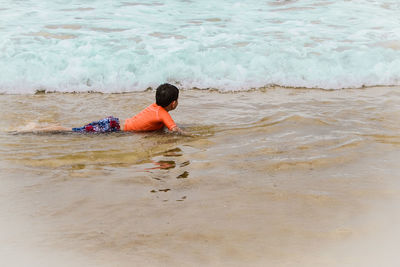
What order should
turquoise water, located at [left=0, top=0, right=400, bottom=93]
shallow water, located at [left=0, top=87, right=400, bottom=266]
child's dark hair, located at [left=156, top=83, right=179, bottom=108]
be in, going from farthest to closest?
turquoise water, located at [left=0, top=0, right=400, bottom=93] → child's dark hair, located at [left=156, top=83, right=179, bottom=108] → shallow water, located at [left=0, top=87, right=400, bottom=266]

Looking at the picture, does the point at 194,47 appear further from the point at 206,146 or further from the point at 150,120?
the point at 206,146

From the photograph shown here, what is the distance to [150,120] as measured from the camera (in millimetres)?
5637

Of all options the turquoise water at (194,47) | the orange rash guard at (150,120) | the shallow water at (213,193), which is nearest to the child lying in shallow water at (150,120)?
the orange rash guard at (150,120)

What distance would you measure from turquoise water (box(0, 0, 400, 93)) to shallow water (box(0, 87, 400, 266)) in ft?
9.44

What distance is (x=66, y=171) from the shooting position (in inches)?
154

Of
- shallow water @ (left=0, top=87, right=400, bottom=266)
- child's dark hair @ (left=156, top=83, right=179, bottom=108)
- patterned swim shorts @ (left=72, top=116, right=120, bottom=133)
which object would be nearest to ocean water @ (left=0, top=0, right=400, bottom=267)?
shallow water @ (left=0, top=87, right=400, bottom=266)

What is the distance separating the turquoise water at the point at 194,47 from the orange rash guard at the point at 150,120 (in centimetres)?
304

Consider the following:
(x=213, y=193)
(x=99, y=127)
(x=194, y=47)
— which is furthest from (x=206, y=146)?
(x=194, y=47)

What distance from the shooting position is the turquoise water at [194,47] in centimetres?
873

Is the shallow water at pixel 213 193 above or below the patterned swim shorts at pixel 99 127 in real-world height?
below

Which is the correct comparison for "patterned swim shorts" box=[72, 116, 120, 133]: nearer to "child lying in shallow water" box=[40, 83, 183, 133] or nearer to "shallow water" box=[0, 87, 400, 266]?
"child lying in shallow water" box=[40, 83, 183, 133]

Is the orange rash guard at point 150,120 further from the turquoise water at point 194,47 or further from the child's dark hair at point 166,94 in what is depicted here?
the turquoise water at point 194,47

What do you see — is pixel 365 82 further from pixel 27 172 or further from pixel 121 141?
pixel 27 172

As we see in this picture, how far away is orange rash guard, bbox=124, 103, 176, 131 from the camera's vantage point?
560 cm
